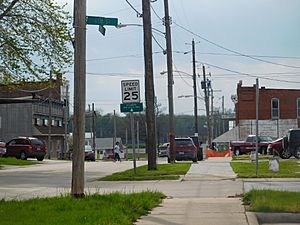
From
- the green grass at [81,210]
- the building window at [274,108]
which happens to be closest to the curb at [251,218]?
the green grass at [81,210]

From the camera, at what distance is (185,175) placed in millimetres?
25484

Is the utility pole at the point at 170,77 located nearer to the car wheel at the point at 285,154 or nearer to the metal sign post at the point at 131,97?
the car wheel at the point at 285,154

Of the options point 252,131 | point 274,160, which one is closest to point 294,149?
point 274,160

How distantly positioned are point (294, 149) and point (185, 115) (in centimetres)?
6794

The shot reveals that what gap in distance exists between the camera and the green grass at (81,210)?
10555 mm

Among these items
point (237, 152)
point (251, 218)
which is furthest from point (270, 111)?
point (251, 218)

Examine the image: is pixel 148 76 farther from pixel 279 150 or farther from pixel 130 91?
pixel 279 150

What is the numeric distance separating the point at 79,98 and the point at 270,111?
6535 centimetres

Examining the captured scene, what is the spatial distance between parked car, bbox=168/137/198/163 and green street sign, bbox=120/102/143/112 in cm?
1846

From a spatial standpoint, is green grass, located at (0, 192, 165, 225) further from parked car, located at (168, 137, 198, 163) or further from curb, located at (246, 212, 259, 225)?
parked car, located at (168, 137, 198, 163)

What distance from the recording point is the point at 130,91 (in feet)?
71.9

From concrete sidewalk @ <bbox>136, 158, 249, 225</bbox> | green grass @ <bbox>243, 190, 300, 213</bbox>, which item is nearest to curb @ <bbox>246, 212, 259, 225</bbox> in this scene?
concrete sidewalk @ <bbox>136, 158, 249, 225</bbox>

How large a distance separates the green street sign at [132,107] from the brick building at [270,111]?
2147 inches

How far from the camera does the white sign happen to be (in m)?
21.7
